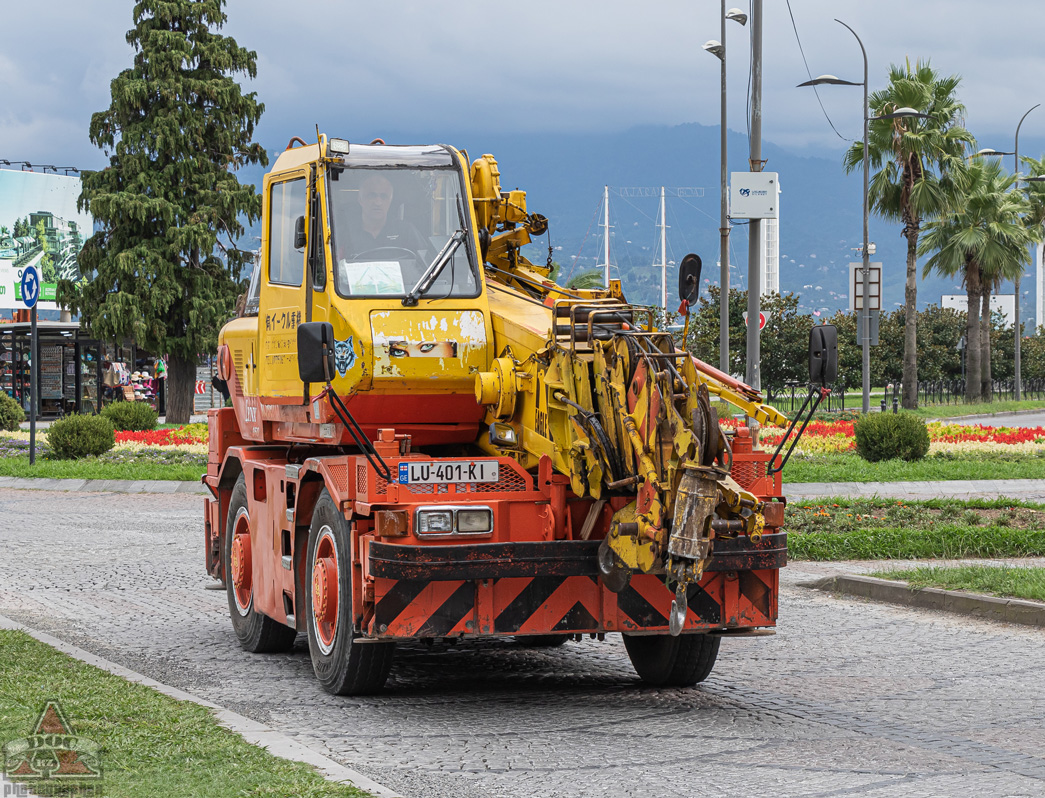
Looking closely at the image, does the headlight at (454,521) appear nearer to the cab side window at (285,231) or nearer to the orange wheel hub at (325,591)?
the orange wheel hub at (325,591)

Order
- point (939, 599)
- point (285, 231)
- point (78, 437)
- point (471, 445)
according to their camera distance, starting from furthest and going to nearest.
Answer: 1. point (78, 437)
2. point (939, 599)
3. point (285, 231)
4. point (471, 445)

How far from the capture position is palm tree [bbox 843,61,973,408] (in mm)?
46656

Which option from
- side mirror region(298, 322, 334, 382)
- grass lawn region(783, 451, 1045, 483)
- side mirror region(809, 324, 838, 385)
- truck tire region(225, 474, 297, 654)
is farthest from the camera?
grass lawn region(783, 451, 1045, 483)

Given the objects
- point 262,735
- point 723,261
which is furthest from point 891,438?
point 262,735

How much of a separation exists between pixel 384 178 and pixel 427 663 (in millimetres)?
3360

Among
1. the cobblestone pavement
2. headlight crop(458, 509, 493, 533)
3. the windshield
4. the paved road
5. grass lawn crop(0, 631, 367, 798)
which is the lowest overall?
the cobblestone pavement

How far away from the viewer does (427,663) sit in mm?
9914

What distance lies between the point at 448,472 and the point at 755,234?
1710 centimetres

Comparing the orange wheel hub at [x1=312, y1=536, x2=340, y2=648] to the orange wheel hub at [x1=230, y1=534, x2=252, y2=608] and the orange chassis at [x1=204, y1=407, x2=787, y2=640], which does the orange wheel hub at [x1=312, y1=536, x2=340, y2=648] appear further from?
the orange wheel hub at [x1=230, y1=534, x2=252, y2=608]

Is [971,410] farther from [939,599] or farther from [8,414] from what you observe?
[939,599]

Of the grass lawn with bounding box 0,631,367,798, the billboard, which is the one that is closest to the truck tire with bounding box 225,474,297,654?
the grass lawn with bounding box 0,631,367,798

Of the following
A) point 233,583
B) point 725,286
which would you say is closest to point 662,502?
point 233,583

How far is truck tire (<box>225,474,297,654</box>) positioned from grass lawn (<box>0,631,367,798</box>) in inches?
63.1

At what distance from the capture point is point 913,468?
24.2m
